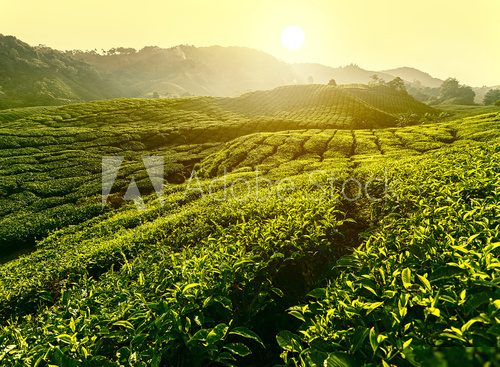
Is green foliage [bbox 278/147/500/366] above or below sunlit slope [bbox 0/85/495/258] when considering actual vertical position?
above

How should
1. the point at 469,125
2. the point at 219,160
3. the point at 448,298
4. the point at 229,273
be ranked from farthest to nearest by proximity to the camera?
the point at 219,160, the point at 469,125, the point at 229,273, the point at 448,298

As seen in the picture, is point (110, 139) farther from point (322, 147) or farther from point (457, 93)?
point (457, 93)

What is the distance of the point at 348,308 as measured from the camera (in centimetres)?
392

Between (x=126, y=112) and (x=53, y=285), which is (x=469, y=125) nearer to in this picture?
(x=53, y=285)

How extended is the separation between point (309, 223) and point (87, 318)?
5.79m

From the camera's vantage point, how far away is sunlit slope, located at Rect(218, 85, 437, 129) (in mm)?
73938

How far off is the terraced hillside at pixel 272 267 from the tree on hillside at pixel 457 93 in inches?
5798

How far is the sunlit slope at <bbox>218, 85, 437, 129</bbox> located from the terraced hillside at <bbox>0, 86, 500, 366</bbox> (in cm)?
3267

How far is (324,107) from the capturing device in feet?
302

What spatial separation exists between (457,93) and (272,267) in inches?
7869

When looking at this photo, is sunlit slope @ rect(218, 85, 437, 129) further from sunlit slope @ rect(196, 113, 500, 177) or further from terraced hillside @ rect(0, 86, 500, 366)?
terraced hillside @ rect(0, 86, 500, 366)

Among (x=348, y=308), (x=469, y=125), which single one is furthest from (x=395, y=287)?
(x=469, y=125)

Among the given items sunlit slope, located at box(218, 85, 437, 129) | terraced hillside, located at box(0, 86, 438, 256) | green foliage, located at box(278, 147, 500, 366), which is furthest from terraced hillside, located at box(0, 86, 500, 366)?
sunlit slope, located at box(218, 85, 437, 129)

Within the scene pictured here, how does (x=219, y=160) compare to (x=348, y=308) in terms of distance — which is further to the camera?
(x=219, y=160)
